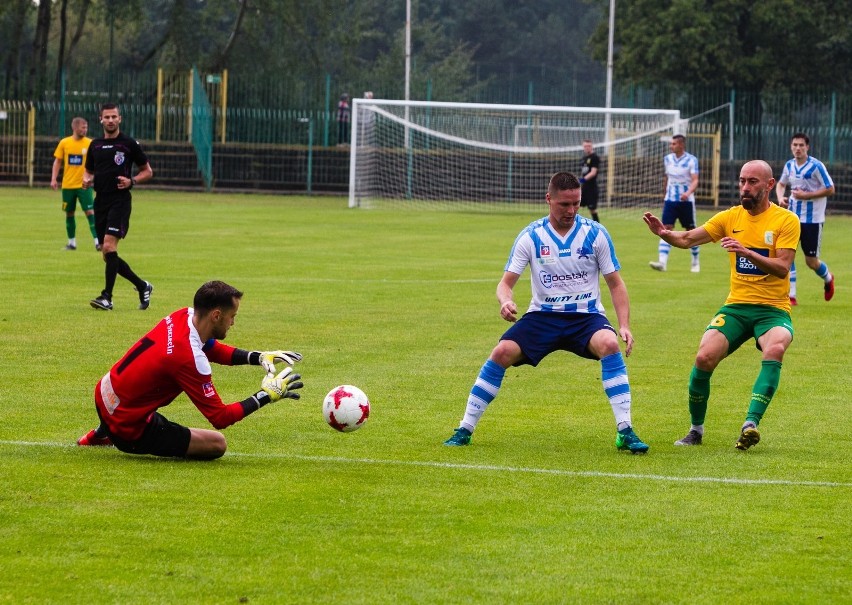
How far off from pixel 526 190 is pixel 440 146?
9.67ft

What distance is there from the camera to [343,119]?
45844mm

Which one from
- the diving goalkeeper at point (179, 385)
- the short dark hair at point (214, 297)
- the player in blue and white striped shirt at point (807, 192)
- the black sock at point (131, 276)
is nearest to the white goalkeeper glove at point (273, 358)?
the diving goalkeeper at point (179, 385)

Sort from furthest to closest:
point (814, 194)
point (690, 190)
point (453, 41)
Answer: point (453, 41), point (690, 190), point (814, 194)

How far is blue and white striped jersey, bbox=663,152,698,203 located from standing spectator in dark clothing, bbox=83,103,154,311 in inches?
396

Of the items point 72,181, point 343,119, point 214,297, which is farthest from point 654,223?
point 343,119

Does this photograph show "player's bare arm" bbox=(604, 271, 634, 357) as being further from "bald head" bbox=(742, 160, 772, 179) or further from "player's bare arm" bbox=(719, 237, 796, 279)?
"bald head" bbox=(742, 160, 772, 179)

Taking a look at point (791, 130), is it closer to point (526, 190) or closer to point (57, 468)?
point (526, 190)

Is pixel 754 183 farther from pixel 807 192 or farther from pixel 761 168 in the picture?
pixel 807 192

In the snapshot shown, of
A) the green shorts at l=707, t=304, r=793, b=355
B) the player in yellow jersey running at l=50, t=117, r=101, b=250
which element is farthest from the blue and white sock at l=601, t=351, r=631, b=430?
the player in yellow jersey running at l=50, t=117, r=101, b=250

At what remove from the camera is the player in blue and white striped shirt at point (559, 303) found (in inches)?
340

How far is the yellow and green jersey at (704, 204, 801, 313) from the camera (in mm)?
9086

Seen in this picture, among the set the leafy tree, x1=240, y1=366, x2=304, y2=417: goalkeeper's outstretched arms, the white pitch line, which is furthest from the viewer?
the leafy tree

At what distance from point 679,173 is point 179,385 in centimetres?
1651

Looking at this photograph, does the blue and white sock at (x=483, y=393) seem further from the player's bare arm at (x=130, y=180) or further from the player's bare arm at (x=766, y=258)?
the player's bare arm at (x=130, y=180)
